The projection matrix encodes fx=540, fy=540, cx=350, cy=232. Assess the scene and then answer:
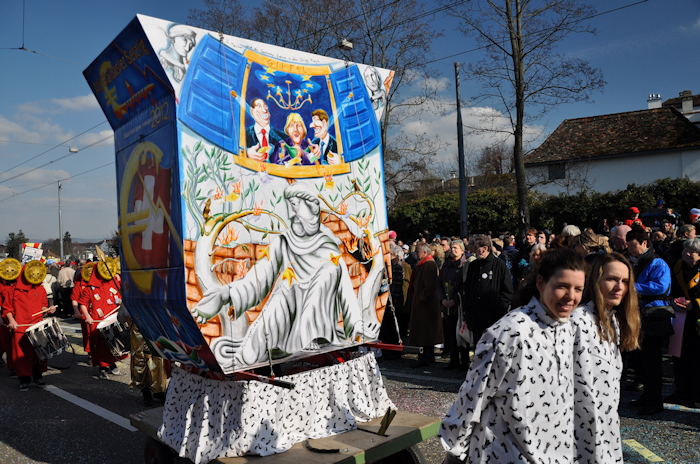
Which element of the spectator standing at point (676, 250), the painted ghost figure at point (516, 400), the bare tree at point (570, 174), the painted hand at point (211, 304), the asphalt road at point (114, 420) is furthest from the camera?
the bare tree at point (570, 174)

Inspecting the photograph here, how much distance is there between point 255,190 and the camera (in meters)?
3.70

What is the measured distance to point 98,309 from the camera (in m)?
9.09

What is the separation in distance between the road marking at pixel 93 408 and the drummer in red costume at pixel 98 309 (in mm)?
770

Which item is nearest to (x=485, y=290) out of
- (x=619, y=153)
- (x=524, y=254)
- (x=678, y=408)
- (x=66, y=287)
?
(x=678, y=408)

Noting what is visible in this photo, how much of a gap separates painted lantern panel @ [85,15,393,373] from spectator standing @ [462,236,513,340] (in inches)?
129

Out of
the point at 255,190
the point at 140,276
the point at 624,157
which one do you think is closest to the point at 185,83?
the point at 255,190

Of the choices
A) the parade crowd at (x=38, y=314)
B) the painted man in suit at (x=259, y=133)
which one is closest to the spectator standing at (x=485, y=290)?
the painted man in suit at (x=259, y=133)

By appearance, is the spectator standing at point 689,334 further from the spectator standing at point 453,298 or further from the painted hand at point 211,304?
the painted hand at point 211,304

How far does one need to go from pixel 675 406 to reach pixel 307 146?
5.11 m

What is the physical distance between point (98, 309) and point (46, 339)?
2.88 feet

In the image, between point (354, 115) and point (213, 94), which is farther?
point (354, 115)

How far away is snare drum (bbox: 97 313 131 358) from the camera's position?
8.73 m

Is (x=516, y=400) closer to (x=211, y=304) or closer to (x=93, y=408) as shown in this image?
(x=211, y=304)

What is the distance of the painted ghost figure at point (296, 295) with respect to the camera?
3.62m
